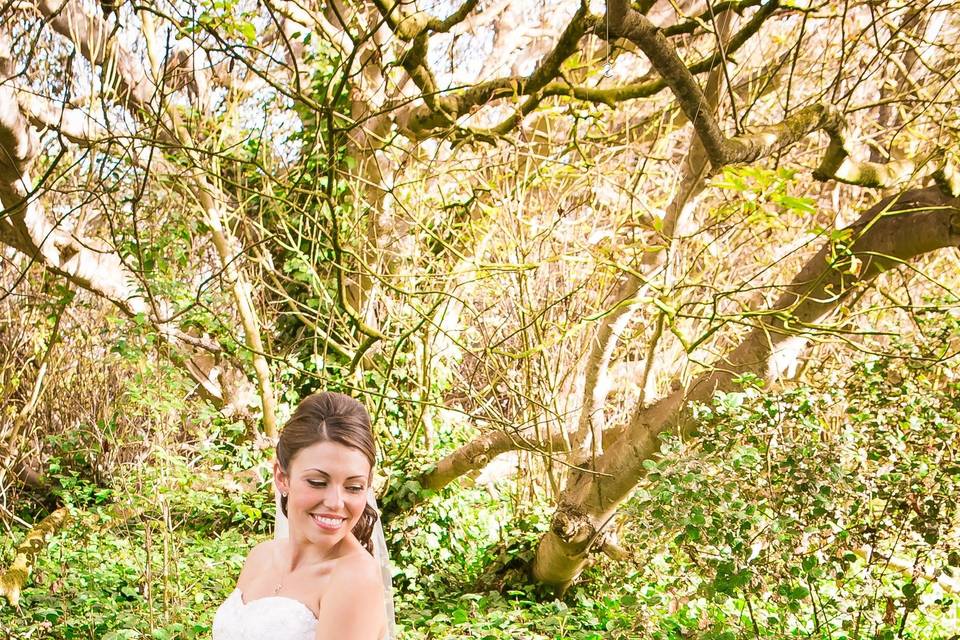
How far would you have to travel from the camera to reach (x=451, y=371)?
763cm

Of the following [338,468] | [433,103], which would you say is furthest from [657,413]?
[338,468]

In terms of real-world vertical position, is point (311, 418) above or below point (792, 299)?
below

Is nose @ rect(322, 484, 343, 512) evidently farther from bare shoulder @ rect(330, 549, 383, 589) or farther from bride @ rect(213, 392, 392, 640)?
bare shoulder @ rect(330, 549, 383, 589)

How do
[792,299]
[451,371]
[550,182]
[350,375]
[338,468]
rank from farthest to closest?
[451,371]
[350,375]
[550,182]
[792,299]
[338,468]

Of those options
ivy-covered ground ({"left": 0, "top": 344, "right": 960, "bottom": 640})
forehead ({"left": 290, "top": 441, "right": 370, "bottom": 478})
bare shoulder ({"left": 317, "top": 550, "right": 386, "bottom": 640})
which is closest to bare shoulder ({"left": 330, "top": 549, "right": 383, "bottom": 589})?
bare shoulder ({"left": 317, "top": 550, "right": 386, "bottom": 640})

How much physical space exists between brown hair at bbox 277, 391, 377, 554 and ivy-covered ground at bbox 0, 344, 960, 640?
170 cm

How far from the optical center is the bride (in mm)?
2385

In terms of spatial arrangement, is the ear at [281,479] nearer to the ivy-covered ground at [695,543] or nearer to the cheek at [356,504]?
the cheek at [356,504]

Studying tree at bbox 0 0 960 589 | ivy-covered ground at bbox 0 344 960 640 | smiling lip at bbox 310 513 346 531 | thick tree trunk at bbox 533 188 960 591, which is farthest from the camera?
tree at bbox 0 0 960 589

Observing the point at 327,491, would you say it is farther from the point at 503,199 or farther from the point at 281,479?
the point at 503,199

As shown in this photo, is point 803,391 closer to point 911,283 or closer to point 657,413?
point 657,413

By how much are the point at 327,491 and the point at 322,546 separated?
0.17m

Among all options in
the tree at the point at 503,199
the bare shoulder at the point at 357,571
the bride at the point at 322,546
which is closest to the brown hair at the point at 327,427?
the bride at the point at 322,546

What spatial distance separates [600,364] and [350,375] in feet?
6.25
